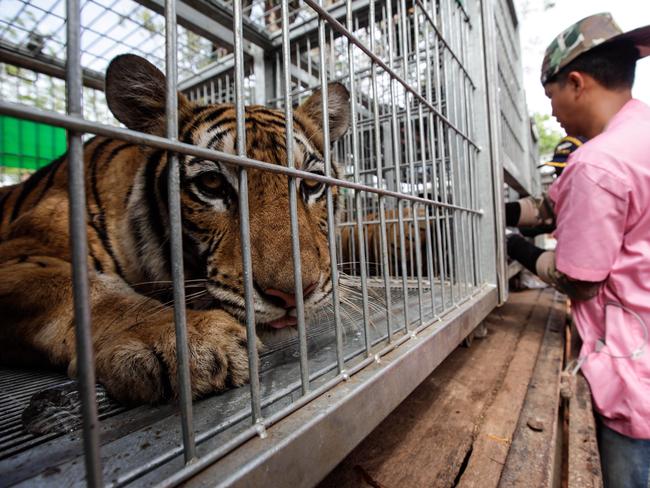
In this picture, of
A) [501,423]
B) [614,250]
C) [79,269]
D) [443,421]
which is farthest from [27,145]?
[614,250]

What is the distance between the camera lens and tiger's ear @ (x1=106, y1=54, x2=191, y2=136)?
3.04ft

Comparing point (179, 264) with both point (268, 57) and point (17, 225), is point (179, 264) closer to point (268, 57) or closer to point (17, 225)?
point (17, 225)

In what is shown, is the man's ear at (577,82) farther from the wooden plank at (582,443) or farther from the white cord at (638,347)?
the wooden plank at (582,443)

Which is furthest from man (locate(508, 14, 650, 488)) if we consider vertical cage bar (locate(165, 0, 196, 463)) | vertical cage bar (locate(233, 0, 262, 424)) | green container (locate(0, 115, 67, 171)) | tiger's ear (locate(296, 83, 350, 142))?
green container (locate(0, 115, 67, 171))

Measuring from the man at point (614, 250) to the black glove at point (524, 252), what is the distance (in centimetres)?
58

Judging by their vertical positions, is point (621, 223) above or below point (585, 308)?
above

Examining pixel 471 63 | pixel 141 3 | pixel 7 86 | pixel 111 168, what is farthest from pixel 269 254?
pixel 7 86

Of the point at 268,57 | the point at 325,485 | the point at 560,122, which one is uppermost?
the point at 268,57

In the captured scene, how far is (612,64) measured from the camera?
5.22 ft

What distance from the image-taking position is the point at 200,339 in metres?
0.69

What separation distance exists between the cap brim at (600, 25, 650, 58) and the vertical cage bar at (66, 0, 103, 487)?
6.38 feet

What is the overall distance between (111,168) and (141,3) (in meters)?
0.94

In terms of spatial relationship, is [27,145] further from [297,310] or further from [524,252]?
[524,252]

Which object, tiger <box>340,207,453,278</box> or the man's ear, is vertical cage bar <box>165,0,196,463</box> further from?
the man's ear
